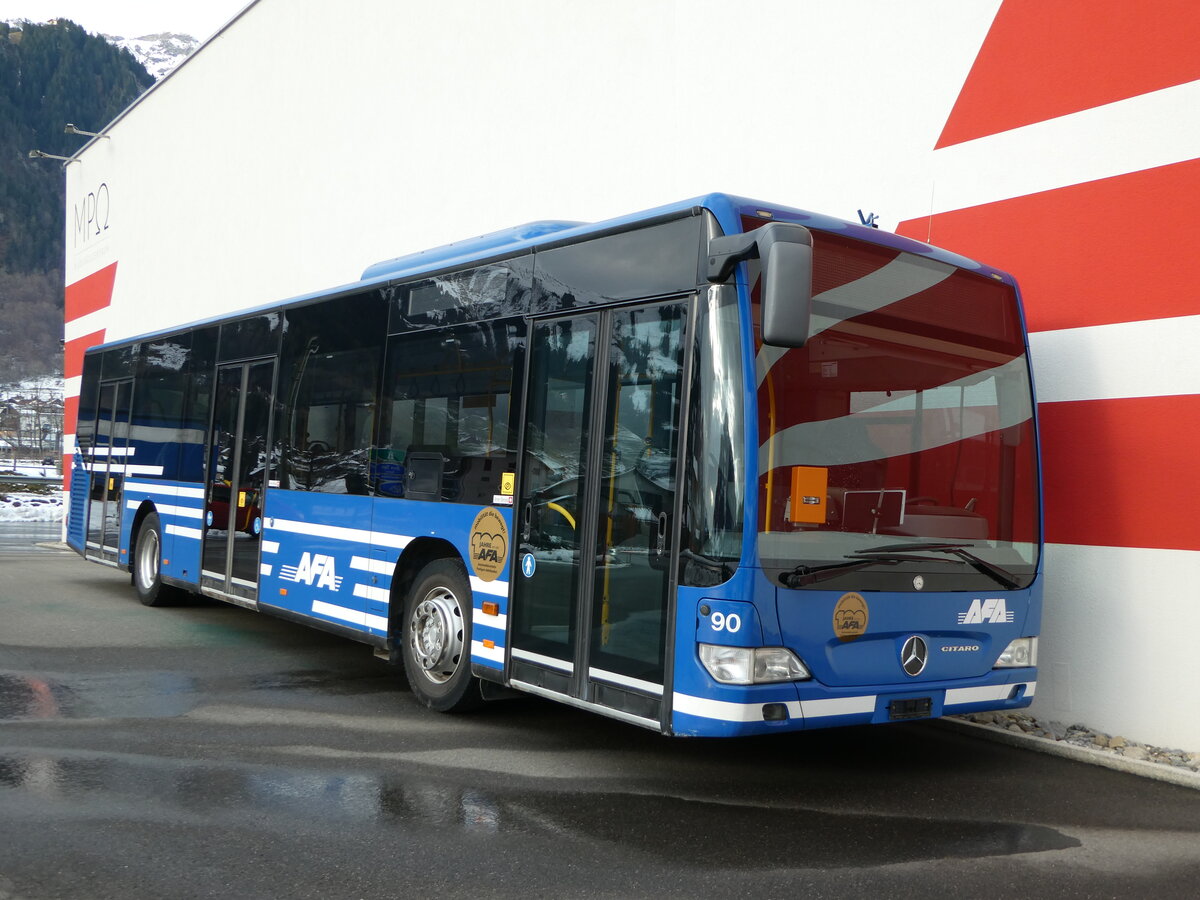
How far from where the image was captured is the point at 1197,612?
266 inches

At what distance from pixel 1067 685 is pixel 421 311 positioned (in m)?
4.80

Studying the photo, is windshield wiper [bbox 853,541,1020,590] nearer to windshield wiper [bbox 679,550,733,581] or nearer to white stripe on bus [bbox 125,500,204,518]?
windshield wiper [bbox 679,550,733,581]

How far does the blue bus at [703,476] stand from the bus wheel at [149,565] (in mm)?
4564

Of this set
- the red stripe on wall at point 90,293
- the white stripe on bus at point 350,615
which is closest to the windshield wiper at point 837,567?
the white stripe on bus at point 350,615

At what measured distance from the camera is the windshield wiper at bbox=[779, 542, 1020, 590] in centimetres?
516

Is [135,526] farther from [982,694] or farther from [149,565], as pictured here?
[982,694]

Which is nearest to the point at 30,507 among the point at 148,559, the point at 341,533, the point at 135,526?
the point at 135,526

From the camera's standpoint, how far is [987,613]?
5.89m

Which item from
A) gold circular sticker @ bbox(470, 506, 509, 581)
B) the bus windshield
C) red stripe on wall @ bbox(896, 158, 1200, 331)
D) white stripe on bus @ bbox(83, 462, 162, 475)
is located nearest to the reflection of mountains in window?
gold circular sticker @ bbox(470, 506, 509, 581)

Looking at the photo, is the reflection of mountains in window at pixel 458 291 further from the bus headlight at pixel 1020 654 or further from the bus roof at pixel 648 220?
the bus headlight at pixel 1020 654

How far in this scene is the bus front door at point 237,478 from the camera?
950 cm

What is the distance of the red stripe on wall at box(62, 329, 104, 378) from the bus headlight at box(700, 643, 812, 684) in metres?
23.8

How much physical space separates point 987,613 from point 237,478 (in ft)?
21.3

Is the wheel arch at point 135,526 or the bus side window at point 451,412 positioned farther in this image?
the wheel arch at point 135,526
